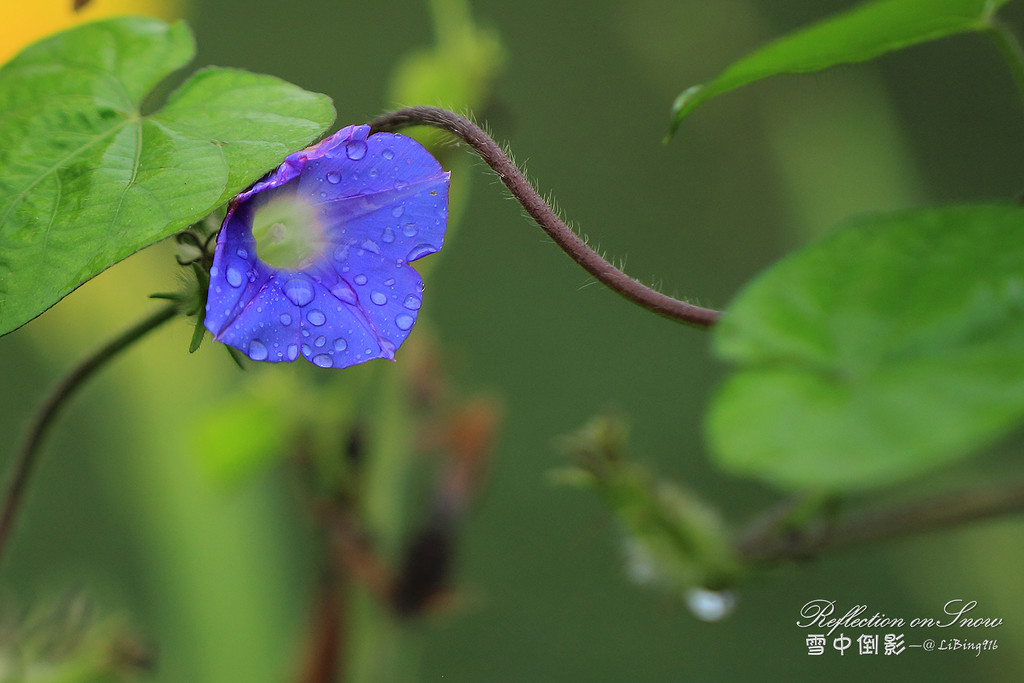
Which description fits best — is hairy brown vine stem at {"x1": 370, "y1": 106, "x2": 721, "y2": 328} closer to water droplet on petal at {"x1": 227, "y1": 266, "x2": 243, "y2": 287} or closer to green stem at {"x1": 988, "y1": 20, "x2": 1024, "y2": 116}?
water droplet on petal at {"x1": 227, "y1": 266, "x2": 243, "y2": 287}

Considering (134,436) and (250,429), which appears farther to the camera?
(134,436)

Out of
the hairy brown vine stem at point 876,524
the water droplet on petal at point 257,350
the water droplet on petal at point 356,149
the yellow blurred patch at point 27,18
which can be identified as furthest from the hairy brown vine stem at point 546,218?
the yellow blurred patch at point 27,18

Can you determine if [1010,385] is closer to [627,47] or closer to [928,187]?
[928,187]

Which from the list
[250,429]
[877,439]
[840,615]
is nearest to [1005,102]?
[840,615]

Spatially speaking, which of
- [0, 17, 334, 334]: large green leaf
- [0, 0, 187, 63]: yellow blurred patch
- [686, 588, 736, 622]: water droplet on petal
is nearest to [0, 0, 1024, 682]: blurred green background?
[0, 0, 187, 63]: yellow blurred patch

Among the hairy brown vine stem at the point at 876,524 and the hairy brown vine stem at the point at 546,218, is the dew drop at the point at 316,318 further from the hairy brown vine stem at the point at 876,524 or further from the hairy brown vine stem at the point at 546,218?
the hairy brown vine stem at the point at 876,524

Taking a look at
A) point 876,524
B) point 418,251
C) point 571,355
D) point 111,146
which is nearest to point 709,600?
point 876,524

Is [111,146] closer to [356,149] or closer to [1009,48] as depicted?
[356,149]
